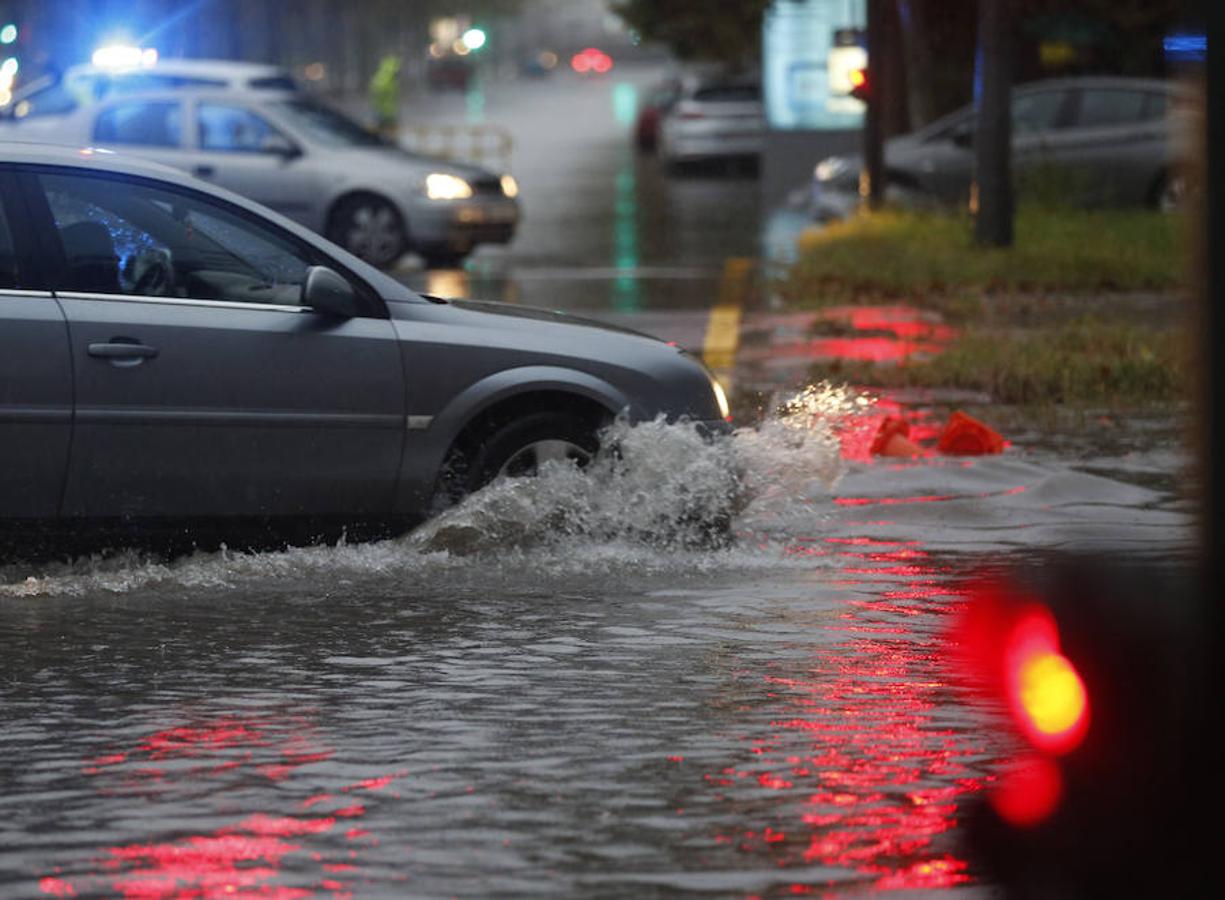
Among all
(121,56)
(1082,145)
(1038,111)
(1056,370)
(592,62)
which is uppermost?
(592,62)

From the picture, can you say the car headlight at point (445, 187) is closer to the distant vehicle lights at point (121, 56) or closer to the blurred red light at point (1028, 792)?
the distant vehicle lights at point (121, 56)

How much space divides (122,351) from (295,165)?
51.0ft

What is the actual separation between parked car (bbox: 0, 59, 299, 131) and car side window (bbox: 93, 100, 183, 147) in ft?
1.39

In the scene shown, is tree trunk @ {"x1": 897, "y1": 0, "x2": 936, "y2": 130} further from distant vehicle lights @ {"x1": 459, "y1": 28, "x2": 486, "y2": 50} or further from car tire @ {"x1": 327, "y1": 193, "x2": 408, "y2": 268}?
car tire @ {"x1": 327, "y1": 193, "x2": 408, "y2": 268}

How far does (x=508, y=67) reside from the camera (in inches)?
6122

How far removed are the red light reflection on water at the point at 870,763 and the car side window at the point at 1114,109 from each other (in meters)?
19.8

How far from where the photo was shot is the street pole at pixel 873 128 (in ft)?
87.2

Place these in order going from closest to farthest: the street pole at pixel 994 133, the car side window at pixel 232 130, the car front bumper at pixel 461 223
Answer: the street pole at pixel 994 133
the car side window at pixel 232 130
the car front bumper at pixel 461 223

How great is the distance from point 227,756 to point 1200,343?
3.06m

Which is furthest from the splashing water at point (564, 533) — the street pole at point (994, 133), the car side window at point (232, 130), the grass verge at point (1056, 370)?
the car side window at point (232, 130)

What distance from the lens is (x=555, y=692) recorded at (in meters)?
7.30

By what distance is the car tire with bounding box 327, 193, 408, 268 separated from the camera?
24.2 metres

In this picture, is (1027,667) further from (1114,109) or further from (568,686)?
(1114,109)

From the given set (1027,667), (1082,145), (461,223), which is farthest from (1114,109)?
(1027,667)
